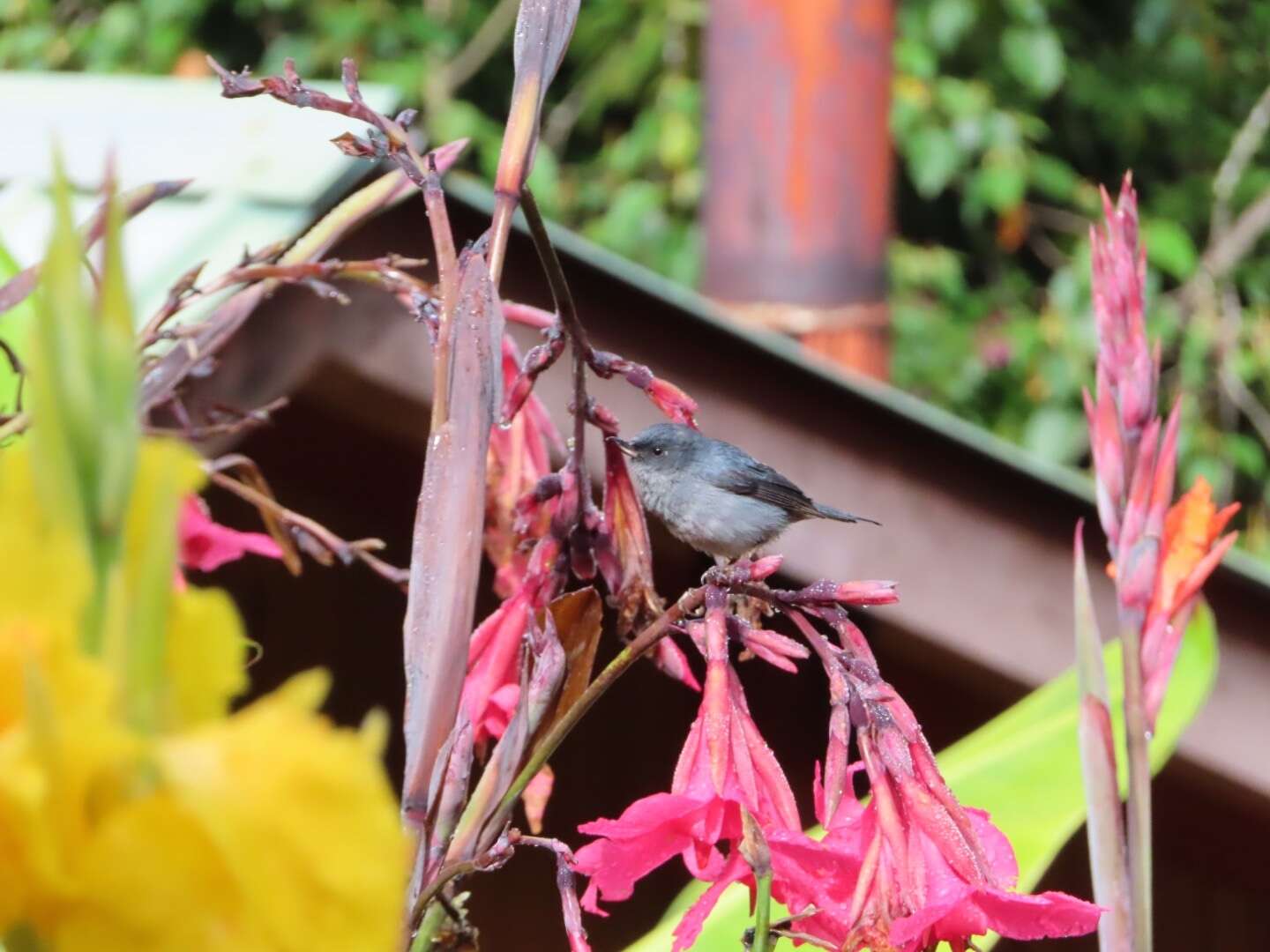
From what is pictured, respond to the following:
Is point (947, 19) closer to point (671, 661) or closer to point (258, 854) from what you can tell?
point (671, 661)

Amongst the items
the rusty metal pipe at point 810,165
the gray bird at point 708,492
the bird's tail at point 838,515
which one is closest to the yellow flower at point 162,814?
the gray bird at point 708,492

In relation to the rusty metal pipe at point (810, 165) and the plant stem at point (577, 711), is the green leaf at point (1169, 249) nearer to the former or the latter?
the rusty metal pipe at point (810, 165)

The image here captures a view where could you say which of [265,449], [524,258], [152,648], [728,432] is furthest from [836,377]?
[152,648]

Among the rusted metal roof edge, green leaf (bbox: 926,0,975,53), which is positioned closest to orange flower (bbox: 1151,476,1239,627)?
the rusted metal roof edge

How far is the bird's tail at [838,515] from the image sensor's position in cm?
85

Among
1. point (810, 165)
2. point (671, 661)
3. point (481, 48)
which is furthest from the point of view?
point (481, 48)

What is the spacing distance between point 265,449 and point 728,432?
1.16 ft

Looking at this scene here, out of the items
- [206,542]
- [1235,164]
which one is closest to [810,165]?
[206,542]

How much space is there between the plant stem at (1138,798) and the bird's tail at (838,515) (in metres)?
0.32

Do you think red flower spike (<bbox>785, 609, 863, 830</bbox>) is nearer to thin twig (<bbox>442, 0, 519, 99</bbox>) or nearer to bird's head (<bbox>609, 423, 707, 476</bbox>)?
bird's head (<bbox>609, 423, 707, 476</bbox>)

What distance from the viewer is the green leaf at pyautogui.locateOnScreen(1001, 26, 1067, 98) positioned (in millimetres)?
2832

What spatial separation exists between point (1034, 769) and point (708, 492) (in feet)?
0.64

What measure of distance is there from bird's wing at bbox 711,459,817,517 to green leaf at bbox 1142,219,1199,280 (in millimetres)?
2259

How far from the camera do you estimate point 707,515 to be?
0.75 m
